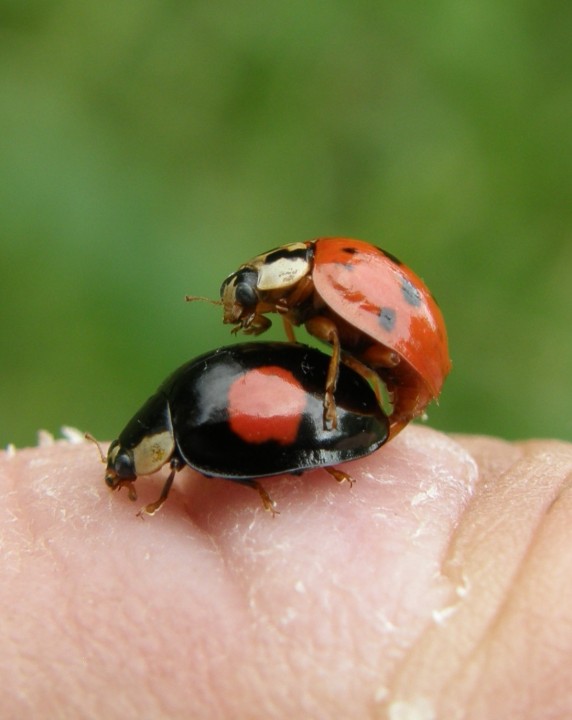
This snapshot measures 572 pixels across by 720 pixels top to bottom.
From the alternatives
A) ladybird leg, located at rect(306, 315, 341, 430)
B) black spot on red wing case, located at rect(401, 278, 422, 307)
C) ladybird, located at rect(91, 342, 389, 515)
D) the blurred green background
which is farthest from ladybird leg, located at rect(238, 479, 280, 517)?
the blurred green background

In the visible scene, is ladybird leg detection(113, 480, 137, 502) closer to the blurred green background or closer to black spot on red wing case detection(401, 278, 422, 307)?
black spot on red wing case detection(401, 278, 422, 307)

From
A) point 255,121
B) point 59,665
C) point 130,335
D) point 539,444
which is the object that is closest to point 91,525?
point 59,665

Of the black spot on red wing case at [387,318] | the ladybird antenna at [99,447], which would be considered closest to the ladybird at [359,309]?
the black spot on red wing case at [387,318]

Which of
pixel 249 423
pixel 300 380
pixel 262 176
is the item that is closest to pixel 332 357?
pixel 300 380

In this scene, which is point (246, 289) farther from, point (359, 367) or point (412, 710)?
point (412, 710)

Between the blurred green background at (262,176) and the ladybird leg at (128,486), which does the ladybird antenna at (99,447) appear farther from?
the blurred green background at (262,176)

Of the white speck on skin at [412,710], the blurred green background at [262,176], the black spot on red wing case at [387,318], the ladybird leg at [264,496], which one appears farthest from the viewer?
the blurred green background at [262,176]
